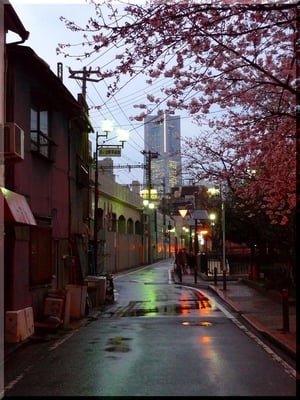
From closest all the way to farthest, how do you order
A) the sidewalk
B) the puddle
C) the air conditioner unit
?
1. the puddle
2. the air conditioner unit
3. the sidewalk

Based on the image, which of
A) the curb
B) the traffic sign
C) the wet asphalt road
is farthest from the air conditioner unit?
the traffic sign

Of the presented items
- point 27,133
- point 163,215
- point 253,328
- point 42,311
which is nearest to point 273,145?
point 253,328

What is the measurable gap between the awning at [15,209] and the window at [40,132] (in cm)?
328

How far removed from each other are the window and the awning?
3283mm

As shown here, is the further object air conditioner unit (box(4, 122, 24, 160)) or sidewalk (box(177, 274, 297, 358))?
sidewalk (box(177, 274, 297, 358))

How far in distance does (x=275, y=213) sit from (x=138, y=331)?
18.5 feet

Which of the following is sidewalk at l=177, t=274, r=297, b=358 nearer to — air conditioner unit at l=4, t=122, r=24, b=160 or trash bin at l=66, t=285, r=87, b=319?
trash bin at l=66, t=285, r=87, b=319

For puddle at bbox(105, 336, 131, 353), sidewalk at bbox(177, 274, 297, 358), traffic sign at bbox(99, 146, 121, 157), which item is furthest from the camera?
traffic sign at bbox(99, 146, 121, 157)

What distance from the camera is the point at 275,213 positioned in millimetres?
16500

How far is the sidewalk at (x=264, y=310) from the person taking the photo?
11.9 m

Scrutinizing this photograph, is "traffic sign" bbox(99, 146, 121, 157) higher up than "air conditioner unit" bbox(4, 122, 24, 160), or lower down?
higher up

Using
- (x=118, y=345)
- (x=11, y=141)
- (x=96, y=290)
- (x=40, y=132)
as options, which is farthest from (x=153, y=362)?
(x=96, y=290)

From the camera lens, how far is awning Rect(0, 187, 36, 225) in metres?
10.8

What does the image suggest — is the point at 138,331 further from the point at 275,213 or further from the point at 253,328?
the point at 275,213
